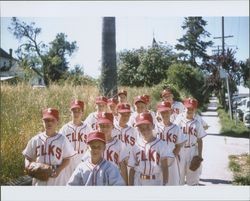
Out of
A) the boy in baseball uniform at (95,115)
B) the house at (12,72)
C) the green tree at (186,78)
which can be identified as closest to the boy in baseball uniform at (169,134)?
the boy in baseball uniform at (95,115)

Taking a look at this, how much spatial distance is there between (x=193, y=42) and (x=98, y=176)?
3.53 m

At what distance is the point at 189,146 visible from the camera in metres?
5.48

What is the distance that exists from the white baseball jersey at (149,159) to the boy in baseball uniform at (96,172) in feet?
1.80

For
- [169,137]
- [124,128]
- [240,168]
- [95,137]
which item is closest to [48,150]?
[95,137]

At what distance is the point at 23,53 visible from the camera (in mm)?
7734

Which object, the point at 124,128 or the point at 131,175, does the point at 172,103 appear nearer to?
the point at 124,128

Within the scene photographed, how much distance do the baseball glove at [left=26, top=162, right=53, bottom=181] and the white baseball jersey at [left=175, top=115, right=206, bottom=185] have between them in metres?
1.99

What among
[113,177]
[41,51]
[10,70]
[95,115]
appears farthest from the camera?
[41,51]

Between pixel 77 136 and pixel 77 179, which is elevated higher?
pixel 77 136

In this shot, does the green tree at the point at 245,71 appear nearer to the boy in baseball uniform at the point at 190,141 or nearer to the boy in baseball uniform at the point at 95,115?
the boy in baseball uniform at the point at 190,141

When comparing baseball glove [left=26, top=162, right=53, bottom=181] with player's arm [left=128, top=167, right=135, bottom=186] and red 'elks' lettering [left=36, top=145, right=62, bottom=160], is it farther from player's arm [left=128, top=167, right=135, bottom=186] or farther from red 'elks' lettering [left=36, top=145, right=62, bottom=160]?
player's arm [left=128, top=167, right=135, bottom=186]

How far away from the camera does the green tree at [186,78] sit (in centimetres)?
711

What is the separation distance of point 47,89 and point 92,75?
0.88 m

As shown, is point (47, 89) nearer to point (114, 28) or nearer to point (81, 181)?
point (114, 28)
